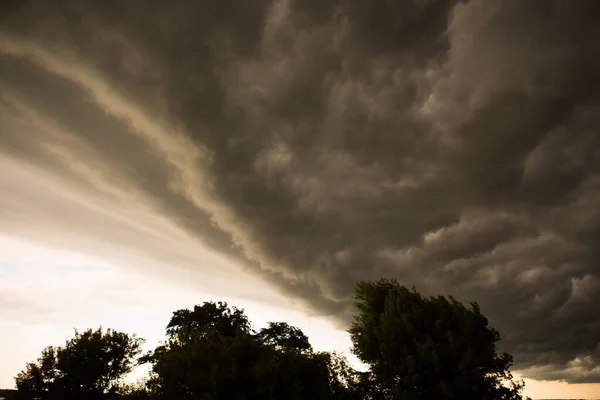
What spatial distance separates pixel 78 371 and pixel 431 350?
210 ft

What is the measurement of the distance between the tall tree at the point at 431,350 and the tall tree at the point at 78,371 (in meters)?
53.0

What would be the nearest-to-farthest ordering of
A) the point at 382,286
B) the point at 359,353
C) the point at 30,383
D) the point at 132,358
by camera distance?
the point at 359,353 → the point at 382,286 → the point at 30,383 → the point at 132,358

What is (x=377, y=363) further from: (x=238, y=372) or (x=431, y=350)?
(x=238, y=372)

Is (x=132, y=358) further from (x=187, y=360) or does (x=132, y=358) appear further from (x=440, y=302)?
(x=440, y=302)

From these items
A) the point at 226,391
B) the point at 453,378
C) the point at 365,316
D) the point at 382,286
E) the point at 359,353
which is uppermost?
the point at 382,286

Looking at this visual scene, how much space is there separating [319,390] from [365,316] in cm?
1022

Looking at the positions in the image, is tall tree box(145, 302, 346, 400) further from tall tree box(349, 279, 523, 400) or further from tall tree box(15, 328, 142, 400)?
tall tree box(15, 328, 142, 400)

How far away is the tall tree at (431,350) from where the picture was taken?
34250 millimetres

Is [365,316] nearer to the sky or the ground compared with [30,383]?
nearer to the sky

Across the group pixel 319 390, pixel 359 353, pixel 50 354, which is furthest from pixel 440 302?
pixel 50 354

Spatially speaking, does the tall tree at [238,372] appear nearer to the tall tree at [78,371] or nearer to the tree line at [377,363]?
the tree line at [377,363]

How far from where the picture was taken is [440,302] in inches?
1602

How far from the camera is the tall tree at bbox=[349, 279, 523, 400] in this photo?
34250 mm

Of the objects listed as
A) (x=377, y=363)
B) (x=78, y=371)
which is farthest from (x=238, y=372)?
(x=78, y=371)
